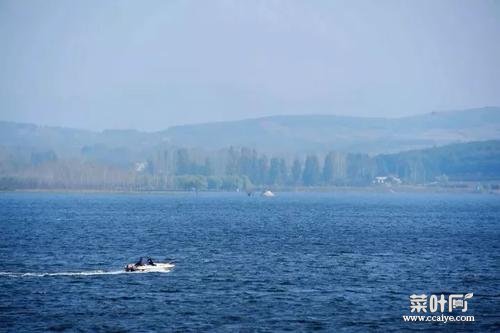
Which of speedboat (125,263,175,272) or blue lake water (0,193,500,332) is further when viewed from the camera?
speedboat (125,263,175,272)

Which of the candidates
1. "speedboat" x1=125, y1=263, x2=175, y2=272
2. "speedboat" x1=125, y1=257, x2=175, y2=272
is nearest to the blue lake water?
"speedboat" x1=125, y1=263, x2=175, y2=272

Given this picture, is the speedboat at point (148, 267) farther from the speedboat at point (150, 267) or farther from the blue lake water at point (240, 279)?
the blue lake water at point (240, 279)

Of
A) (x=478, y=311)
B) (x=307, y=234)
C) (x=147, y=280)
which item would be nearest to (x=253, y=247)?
(x=307, y=234)

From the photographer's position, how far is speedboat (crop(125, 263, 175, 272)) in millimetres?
95250

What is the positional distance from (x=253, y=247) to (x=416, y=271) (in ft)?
106

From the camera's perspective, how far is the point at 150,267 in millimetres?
96625

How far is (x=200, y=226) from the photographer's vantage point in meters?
174

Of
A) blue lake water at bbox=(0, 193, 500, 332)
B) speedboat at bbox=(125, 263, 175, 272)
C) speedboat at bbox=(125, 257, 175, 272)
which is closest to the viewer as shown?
blue lake water at bbox=(0, 193, 500, 332)

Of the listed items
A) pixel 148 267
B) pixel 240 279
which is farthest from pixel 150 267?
pixel 240 279

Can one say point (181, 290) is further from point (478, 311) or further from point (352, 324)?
point (478, 311)

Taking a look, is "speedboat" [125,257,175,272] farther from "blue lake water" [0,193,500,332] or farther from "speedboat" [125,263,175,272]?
"blue lake water" [0,193,500,332]

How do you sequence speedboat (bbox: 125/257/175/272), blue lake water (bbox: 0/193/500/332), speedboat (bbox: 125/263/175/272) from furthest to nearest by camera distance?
speedboat (bbox: 125/257/175/272), speedboat (bbox: 125/263/175/272), blue lake water (bbox: 0/193/500/332)

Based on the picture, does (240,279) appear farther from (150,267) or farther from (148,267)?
(148,267)

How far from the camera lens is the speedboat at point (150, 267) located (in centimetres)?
9525
